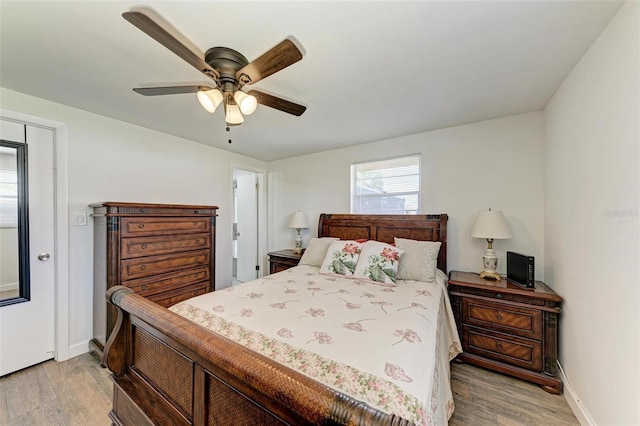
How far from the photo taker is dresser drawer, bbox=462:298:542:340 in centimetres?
198

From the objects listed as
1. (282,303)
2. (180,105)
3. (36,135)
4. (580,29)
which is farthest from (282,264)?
(580,29)

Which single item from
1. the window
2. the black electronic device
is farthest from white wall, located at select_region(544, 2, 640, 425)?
the window

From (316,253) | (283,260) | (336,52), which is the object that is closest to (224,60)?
(336,52)

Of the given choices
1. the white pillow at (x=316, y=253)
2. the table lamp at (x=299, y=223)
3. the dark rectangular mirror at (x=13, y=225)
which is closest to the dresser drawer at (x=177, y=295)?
the dark rectangular mirror at (x=13, y=225)

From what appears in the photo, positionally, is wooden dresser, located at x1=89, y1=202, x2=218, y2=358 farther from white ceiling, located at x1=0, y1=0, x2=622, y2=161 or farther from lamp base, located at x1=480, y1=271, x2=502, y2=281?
lamp base, located at x1=480, y1=271, x2=502, y2=281

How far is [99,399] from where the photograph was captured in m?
1.82

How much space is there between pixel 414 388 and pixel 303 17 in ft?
5.89

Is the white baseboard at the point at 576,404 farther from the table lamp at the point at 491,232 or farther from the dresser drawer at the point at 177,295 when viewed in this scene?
the dresser drawer at the point at 177,295

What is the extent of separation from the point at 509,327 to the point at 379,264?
3.89 feet

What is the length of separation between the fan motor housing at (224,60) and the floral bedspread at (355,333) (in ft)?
4.82

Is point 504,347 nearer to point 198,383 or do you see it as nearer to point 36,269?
point 198,383

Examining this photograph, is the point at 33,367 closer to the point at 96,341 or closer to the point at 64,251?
the point at 96,341

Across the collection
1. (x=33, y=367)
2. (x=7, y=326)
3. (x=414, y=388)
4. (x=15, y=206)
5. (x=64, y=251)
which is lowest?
(x=33, y=367)

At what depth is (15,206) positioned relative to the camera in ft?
6.99
